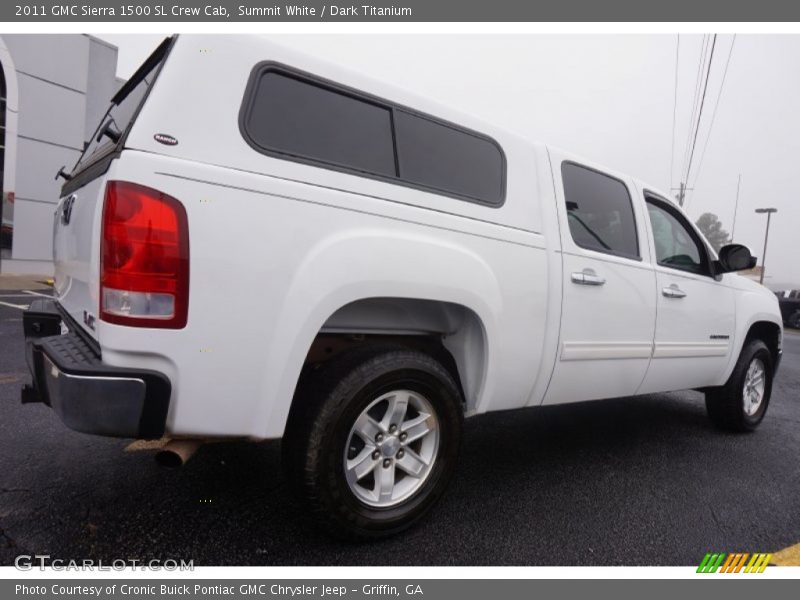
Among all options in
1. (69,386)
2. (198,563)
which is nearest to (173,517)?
(198,563)

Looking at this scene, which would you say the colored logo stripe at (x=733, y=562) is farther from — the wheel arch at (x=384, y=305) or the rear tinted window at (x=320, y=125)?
the rear tinted window at (x=320, y=125)

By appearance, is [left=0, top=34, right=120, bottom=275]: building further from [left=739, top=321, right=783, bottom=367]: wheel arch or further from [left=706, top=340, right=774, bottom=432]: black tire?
[left=739, top=321, right=783, bottom=367]: wheel arch

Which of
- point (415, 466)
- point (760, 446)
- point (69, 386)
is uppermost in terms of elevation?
point (69, 386)

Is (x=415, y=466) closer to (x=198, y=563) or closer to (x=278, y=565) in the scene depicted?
(x=278, y=565)

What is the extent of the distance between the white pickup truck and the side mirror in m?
1.12

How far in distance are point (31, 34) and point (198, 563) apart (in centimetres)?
1563

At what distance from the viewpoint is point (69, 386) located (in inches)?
Answer: 61.7

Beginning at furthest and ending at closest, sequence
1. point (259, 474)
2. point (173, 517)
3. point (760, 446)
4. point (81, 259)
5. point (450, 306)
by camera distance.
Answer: point (760, 446) < point (259, 474) < point (450, 306) < point (173, 517) < point (81, 259)

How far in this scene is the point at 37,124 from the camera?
12.8m

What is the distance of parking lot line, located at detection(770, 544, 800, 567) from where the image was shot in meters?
2.16

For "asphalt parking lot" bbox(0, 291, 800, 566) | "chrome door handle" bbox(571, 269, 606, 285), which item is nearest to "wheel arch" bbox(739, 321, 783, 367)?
"asphalt parking lot" bbox(0, 291, 800, 566)

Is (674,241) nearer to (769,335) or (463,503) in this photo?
(769,335)

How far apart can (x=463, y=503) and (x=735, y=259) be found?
2.77 meters

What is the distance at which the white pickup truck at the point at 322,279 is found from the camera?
62.2 inches
